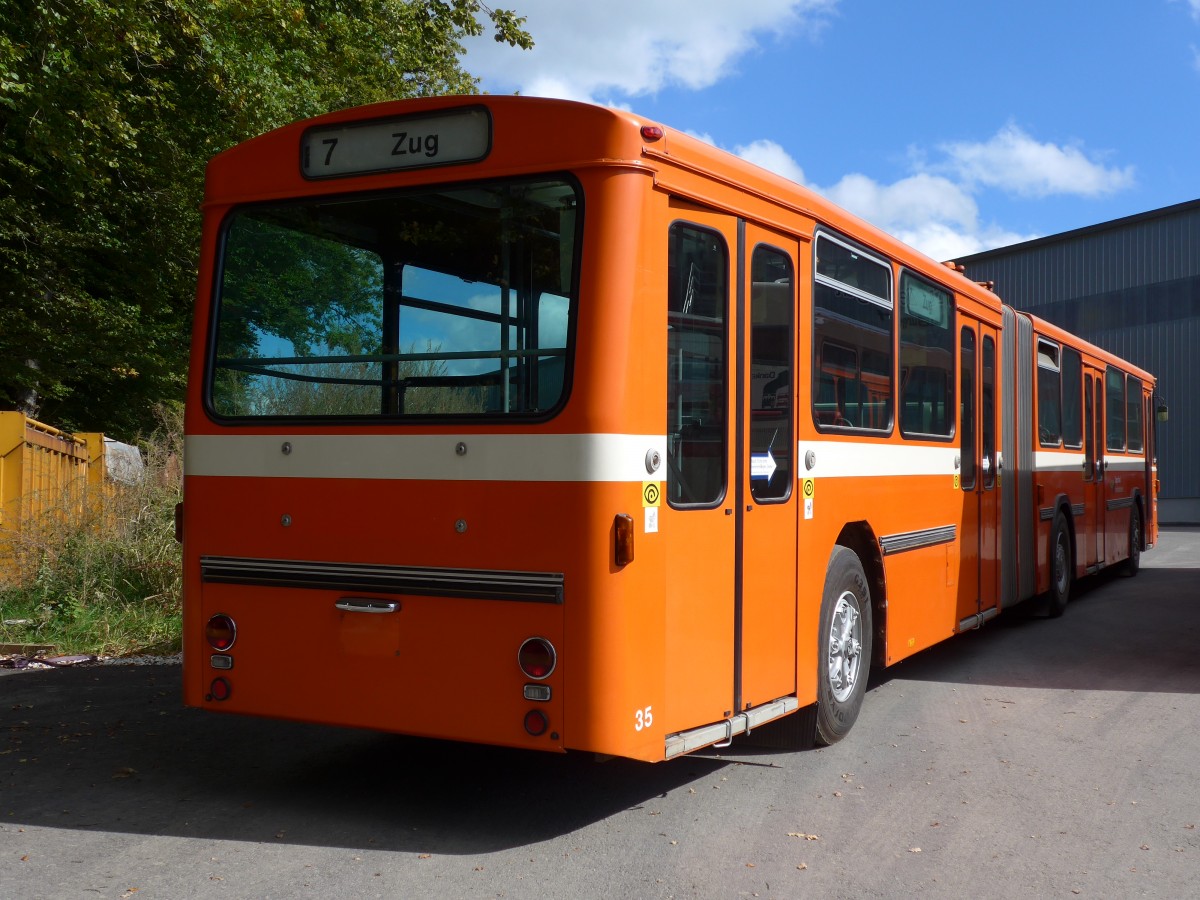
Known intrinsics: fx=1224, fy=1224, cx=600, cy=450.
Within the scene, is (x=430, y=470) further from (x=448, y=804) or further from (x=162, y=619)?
(x=162, y=619)

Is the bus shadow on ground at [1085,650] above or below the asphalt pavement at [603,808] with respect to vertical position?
above

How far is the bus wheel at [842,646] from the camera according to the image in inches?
265

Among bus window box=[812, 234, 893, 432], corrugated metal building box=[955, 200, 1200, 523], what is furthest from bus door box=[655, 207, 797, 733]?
corrugated metal building box=[955, 200, 1200, 523]

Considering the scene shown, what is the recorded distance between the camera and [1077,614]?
13.0 metres

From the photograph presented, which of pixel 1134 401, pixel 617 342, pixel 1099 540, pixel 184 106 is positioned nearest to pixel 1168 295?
pixel 1134 401

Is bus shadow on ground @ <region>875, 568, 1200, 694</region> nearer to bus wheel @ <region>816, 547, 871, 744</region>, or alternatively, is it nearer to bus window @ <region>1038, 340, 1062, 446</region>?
bus window @ <region>1038, 340, 1062, 446</region>

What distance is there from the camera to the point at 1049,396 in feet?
41.0

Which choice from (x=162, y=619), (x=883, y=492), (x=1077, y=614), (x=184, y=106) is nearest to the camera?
(x=883, y=492)

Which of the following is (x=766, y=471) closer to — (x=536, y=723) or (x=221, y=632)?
(x=536, y=723)

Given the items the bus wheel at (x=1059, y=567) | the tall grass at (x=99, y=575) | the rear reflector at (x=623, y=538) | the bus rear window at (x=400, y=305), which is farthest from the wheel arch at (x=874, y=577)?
the tall grass at (x=99, y=575)

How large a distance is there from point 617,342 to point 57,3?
35.2 ft

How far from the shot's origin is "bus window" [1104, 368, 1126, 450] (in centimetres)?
1541

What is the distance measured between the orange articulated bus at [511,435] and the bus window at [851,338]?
53 mm

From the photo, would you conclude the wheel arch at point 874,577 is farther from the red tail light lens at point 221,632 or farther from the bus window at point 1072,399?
the bus window at point 1072,399
